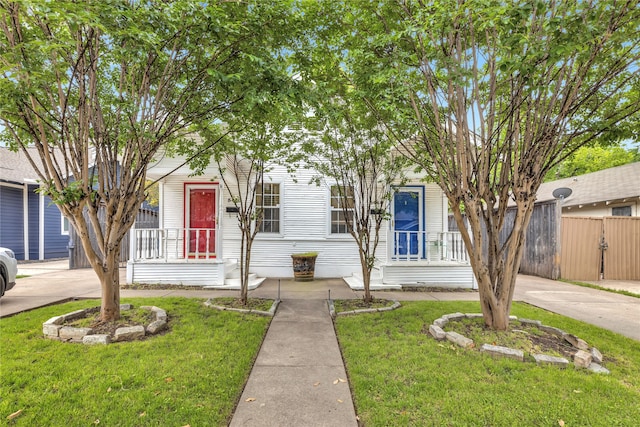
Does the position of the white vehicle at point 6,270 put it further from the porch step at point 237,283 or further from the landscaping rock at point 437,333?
the landscaping rock at point 437,333

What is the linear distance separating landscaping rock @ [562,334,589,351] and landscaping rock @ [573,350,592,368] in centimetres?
37

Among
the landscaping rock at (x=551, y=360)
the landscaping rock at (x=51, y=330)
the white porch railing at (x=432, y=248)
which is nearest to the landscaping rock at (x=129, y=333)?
the landscaping rock at (x=51, y=330)

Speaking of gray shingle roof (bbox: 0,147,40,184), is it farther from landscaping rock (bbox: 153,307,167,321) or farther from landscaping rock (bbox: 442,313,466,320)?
landscaping rock (bbox: 442,313,466,320)

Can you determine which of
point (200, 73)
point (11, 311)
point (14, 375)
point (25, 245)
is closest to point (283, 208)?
point (200, 73)

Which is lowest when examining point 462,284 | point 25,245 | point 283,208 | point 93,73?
point 462,284

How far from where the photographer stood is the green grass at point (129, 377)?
229 centimetres

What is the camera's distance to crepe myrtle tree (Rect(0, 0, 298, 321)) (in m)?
2.97

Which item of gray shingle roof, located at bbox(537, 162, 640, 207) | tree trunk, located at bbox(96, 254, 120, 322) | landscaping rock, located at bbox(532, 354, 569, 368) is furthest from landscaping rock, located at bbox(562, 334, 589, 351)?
gray shingle roof, located at bbox(537, 162, 640, 207)

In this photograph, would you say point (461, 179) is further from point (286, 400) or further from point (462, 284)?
point (462, 284)

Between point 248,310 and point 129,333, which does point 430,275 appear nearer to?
point 248,310

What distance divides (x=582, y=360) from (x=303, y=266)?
5.94m

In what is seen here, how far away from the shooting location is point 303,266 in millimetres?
8141

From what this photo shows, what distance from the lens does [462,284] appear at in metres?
7.71

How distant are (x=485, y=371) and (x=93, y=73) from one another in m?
5.45
